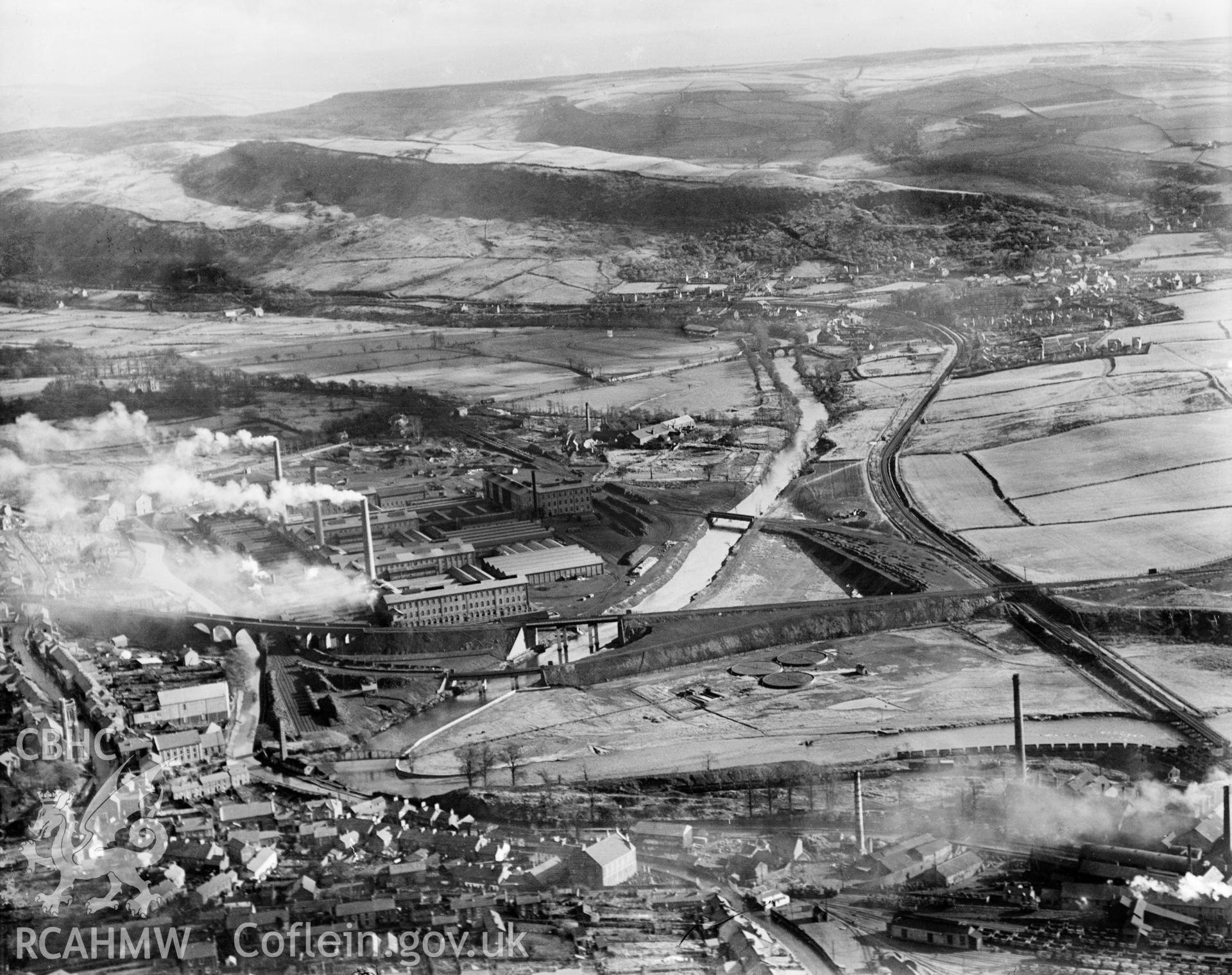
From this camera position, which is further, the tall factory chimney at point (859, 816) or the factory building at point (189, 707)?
the factory building at point (189, 707)

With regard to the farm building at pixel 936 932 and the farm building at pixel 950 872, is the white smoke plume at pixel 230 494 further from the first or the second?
the farm building at pixel 936 932

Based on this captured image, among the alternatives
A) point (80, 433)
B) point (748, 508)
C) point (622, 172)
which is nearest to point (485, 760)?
point (748, 508)

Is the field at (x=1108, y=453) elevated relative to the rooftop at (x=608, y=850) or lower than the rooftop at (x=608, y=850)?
elevated

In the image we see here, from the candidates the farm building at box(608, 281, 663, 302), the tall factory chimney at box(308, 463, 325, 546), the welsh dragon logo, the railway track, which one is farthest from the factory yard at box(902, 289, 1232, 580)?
the farm building at box(608, 281, 663, 302)

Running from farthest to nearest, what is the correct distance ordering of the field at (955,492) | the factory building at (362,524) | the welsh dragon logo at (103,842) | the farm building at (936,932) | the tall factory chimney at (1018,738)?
the field at (955,492), the factory building at (362,524), the tall factory chimney at (1018,738), the welsh dragon logo at (103,842), the farm building at (936,932)

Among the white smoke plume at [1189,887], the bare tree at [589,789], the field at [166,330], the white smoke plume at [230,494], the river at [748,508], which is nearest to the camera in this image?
the white smoke plume at [1189,887]

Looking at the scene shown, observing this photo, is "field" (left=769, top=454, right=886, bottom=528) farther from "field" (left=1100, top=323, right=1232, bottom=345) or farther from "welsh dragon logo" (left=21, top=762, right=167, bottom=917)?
"welsh dragon logo" (left=21, top=762, right=167, bottom=917)

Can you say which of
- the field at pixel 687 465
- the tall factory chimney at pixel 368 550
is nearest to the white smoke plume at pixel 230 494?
the tall factory chimney at pixel 368 550
